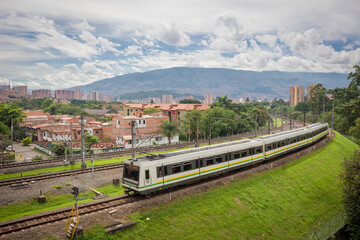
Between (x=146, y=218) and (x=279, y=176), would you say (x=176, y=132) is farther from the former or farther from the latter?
(x=146, y=218)

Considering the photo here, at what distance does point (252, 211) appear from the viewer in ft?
64.1

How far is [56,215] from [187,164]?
8.94 meters

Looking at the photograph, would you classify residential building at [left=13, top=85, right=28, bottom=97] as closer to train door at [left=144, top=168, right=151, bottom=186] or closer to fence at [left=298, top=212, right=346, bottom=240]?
train door at [left=144, top=168, right=151, bottom=186]

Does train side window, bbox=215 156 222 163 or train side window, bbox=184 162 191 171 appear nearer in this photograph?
train side window, bbox=184 162 191 171

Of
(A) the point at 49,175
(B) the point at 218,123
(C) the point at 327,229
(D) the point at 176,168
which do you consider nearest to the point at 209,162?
(D) the point at 176,168

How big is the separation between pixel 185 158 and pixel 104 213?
22.0 feet

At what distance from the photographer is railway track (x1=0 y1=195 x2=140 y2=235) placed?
13.4 m

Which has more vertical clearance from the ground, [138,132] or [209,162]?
[209,162]

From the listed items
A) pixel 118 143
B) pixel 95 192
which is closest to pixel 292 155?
pixel 95 192

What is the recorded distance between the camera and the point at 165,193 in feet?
59.5

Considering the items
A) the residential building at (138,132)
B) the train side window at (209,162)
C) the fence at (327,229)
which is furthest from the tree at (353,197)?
the residential building at (138,132)

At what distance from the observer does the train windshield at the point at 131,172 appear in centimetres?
1675

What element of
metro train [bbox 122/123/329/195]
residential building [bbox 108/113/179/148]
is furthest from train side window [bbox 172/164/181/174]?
residential building [bbox 108/113/179/148]

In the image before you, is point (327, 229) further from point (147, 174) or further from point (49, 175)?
point (49, 175)
